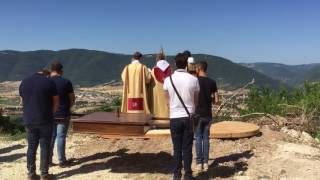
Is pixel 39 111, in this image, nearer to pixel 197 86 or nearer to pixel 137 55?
pixel 197 86

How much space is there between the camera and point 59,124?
861cm

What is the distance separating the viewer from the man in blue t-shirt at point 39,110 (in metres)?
7.53

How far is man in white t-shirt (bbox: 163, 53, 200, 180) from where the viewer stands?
22.6 feet

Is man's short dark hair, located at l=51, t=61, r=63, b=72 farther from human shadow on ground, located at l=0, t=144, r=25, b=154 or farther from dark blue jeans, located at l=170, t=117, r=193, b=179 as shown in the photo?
human shadow on ground, located at l=0, t=144, r=25, b=154

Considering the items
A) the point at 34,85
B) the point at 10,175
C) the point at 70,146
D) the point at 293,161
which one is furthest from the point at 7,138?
the point at 293,161

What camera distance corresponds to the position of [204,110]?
7.72 metres

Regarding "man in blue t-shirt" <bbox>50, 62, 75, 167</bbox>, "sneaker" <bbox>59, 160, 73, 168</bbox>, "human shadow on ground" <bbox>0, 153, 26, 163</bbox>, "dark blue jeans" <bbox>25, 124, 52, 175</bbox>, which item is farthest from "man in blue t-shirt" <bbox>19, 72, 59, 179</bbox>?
"human shadow on ground" <bbox>0, 153, 26, 163</bbox>

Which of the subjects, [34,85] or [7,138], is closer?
[34,85]

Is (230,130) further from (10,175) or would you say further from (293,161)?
(10,175)

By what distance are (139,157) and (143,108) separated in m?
2.39

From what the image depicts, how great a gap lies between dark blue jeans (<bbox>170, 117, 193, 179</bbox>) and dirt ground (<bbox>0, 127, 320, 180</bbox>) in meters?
0.80

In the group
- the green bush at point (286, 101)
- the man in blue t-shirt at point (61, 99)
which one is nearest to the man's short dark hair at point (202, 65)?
the man in blue t-shirt at point (61, 99)

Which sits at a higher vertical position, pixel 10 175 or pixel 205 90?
pixel 205 90

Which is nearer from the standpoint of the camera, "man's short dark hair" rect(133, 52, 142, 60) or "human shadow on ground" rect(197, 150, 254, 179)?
"human shadow on ground" rect(197, 150, 254, 179)
